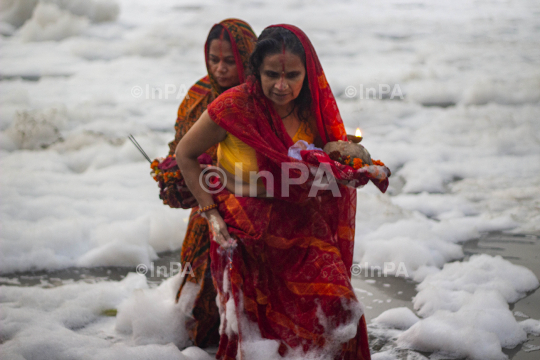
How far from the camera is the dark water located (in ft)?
9.84

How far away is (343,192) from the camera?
Answer: 2449 millimetres

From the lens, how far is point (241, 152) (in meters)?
2.38

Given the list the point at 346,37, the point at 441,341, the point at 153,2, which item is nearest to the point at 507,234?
the point at 441,341

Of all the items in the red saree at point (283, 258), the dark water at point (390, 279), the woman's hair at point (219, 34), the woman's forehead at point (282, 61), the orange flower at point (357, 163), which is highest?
the woman's hair at point (219, 34)

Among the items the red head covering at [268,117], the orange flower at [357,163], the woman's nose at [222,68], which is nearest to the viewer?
the orange flower at [357,163]

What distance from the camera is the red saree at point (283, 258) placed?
7.15ft

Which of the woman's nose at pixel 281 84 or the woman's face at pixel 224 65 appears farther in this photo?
the woman's face at pixel 224 65

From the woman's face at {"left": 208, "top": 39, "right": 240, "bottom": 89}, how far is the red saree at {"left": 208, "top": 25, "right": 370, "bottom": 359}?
55cm

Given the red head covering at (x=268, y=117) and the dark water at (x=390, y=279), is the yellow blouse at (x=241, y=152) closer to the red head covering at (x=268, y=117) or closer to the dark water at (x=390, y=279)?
the red head covering at (x=268, y=117)

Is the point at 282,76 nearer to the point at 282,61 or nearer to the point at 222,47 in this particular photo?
the point at 282,61

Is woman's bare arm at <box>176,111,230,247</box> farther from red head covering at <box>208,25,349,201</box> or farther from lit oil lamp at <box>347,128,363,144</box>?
lit oil lamp at <box>347,128,363,144</box>

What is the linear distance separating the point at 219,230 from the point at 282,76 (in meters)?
0.72

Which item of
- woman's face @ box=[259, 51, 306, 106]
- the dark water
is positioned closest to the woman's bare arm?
woman's face @ box=[259, 51, 306, 106]

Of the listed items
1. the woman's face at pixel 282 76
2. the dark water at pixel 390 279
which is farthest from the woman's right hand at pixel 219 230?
the dark water at pixel 390 279
